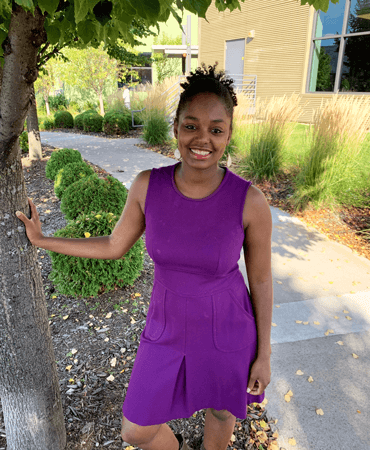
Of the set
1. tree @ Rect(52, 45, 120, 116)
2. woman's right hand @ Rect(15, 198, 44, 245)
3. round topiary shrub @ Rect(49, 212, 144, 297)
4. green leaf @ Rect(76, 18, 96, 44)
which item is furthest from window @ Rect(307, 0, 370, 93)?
woman's right hand @ Rect(15, 198, 44, 245)

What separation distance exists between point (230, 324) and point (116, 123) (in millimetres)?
14924

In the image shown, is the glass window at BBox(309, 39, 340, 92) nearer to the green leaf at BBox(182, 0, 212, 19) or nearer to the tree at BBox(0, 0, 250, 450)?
the tree at BBox(0, 0, 250, 450)

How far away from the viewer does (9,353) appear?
1.75m

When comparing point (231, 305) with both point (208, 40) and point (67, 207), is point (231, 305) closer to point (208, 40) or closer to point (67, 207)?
point (67, 207)

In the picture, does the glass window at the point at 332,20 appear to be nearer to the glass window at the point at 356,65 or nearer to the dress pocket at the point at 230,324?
the glass window at the point at 356,65

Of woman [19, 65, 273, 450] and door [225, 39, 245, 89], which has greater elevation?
door [225, 39, 245, 89]

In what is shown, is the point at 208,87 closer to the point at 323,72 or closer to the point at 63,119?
the point at 323,72

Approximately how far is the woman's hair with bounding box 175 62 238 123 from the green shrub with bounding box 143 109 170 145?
11.0m

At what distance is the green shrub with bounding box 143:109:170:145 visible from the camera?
1227 cm

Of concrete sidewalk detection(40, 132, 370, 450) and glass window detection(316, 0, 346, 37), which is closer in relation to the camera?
concrete sidewalk detection(40, 132, 370, 450)

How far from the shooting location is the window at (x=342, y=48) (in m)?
12.5

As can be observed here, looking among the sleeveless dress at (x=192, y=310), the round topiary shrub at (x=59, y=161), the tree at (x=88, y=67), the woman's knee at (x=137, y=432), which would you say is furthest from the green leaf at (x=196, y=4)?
the tree at (x=88, y=67)

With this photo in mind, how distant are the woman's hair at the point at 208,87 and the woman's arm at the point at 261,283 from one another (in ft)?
1.36

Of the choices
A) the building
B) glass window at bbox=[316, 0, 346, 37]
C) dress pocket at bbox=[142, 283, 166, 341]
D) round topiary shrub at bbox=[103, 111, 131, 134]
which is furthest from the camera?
round topiary shrub at bbox=[103, 111, 131, 134]
